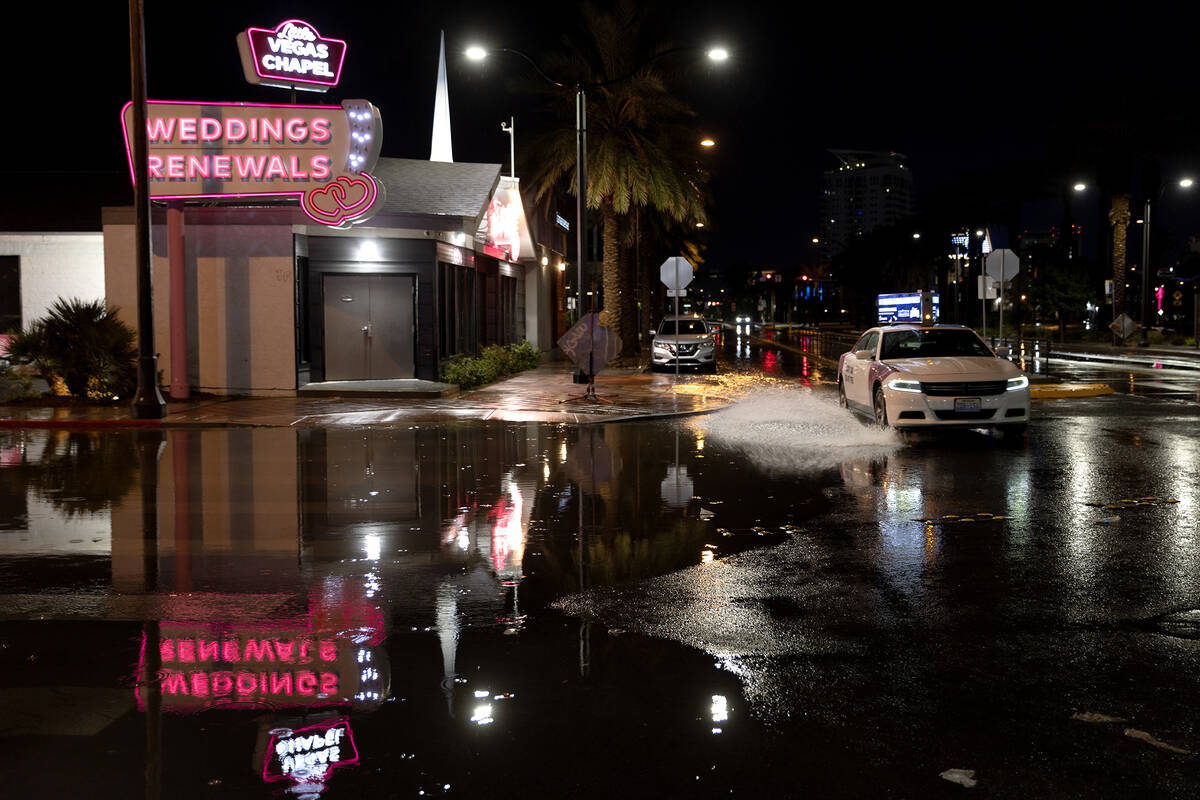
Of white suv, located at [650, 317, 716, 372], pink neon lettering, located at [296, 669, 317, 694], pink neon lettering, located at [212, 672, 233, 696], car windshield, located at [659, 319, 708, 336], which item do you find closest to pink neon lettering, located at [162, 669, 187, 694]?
pink neon lettering, located at [212, 672, 233, 696]

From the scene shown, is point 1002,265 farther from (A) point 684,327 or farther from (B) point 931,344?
(A) point 684,327

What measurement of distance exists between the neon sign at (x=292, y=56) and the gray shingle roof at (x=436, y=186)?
2.60m

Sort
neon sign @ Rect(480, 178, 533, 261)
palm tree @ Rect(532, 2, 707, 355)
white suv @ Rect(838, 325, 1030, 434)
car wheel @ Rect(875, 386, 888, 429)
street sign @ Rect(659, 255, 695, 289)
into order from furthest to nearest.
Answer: palm tree @ Rect(532, 2, 707, 355) → neon sign @ Rect(480, 178, 533, 261) → street sign @ Rect(659, 255, 695, 289) → car wheel @ Rect(875, 386, 888, 429) → white suv @ Rect(838, 325, 1030, 434)

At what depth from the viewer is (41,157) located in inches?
1251

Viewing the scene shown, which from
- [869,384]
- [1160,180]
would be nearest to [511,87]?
[869,384]

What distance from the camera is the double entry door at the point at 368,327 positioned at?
26.1 metres

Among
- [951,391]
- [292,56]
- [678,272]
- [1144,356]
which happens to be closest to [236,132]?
[292,56]

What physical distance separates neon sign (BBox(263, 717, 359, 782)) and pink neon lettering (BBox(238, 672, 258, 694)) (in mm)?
594

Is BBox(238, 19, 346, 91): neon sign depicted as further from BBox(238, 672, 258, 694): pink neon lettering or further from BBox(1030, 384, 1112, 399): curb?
BBox(238, 672, 258, 694): pink neon lettering

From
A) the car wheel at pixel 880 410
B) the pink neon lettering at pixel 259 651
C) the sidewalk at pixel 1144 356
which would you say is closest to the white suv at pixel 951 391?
the car wheel at pixel 880 410

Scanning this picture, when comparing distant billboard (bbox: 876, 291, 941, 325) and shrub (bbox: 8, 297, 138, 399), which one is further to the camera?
distant billboard (bbox: 876, 291, 941, 325)

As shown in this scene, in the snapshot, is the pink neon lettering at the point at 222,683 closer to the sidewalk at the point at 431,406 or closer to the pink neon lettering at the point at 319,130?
the sidewalk at the point at 431,406

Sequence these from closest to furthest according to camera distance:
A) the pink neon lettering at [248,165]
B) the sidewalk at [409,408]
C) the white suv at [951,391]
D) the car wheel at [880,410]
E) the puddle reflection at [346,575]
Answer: the puddle reflection at [346,575] → the white suv at [951,391] → the car wheel at [880,410] → the sidewalk at [409,408] → the pink neon lettering at [248,165]

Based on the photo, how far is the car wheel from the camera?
15984 mm
